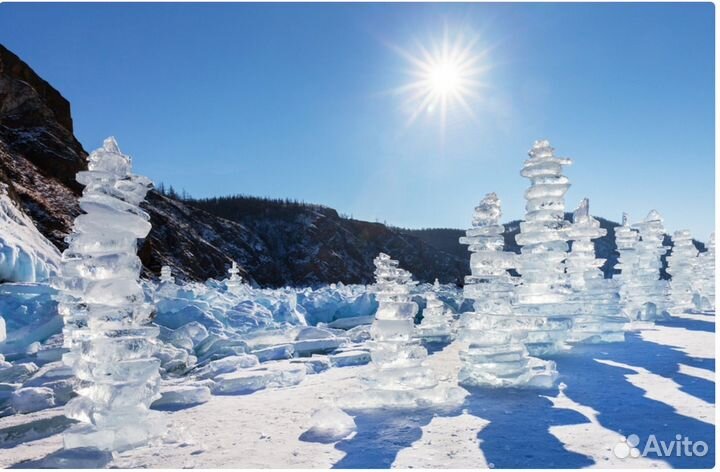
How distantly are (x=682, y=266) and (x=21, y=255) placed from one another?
24.7 meters

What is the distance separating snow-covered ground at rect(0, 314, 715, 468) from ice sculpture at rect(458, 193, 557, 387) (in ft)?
1.36

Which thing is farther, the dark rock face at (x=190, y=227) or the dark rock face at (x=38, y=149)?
the dark rock face at (x=190, y=227)

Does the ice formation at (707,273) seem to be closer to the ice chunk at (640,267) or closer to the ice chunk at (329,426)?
the ice chunk at (640,267)

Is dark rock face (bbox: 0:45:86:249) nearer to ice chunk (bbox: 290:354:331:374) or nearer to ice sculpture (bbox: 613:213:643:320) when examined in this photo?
ice chunk (bbox: 290:354:331:374)

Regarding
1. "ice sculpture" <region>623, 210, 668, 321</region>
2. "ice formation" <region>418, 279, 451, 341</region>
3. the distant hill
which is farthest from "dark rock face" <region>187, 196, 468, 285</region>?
"ice formation" <region>418, 279, 451, 341</region>

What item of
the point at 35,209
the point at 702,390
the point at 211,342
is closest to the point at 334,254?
the point at 35,209

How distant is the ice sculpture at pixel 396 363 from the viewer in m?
6.23

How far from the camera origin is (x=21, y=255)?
10820mm

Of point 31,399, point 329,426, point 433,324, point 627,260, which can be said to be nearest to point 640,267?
point 627,260

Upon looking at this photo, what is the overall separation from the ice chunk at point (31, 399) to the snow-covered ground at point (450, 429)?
205 millimetres

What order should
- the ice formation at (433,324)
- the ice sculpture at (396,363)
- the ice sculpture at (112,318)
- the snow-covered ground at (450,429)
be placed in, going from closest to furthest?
the snow-covered ground at (450,429)
the ice sculpture at (112,318)
the ice sculpture at (396,363)
the ice formation at (433,324)

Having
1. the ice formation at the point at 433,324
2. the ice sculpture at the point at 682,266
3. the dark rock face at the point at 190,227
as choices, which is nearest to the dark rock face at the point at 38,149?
the dark rock face at the point at 190,227

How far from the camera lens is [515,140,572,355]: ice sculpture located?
1131cm

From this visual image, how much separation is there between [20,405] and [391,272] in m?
5.12
